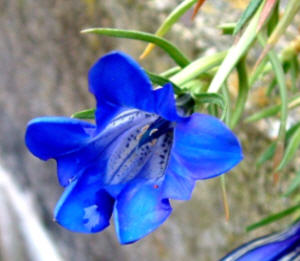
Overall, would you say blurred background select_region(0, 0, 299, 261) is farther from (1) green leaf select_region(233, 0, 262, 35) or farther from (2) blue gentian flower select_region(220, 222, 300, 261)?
(1) green leaf select_region(233, 0, 262, 35)

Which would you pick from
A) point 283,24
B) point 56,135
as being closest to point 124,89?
point 56,135

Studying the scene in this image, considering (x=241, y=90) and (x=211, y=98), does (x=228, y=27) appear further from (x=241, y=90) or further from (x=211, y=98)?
(x=211, y=98)

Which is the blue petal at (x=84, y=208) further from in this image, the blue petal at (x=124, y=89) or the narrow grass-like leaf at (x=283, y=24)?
the narrow grass-like leaf at (x=283, y=24)

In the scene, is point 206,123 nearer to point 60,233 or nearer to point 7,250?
point 60,233

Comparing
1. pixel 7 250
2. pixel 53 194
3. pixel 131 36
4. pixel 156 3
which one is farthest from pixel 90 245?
pixel 131 36

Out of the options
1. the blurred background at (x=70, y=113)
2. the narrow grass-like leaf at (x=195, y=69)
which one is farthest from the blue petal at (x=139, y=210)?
the blurred background at (x=70, y=113)

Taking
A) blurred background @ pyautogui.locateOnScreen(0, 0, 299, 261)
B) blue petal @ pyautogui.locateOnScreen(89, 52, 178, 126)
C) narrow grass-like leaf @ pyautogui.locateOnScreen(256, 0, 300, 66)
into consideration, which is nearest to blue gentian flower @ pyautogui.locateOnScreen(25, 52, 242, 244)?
blue petal @ pyautogui.locateOnScreen(89, 52, 178, 126)

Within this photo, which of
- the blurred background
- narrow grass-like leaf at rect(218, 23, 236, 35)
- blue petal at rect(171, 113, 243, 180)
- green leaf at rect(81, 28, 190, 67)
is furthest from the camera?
the blurred background
